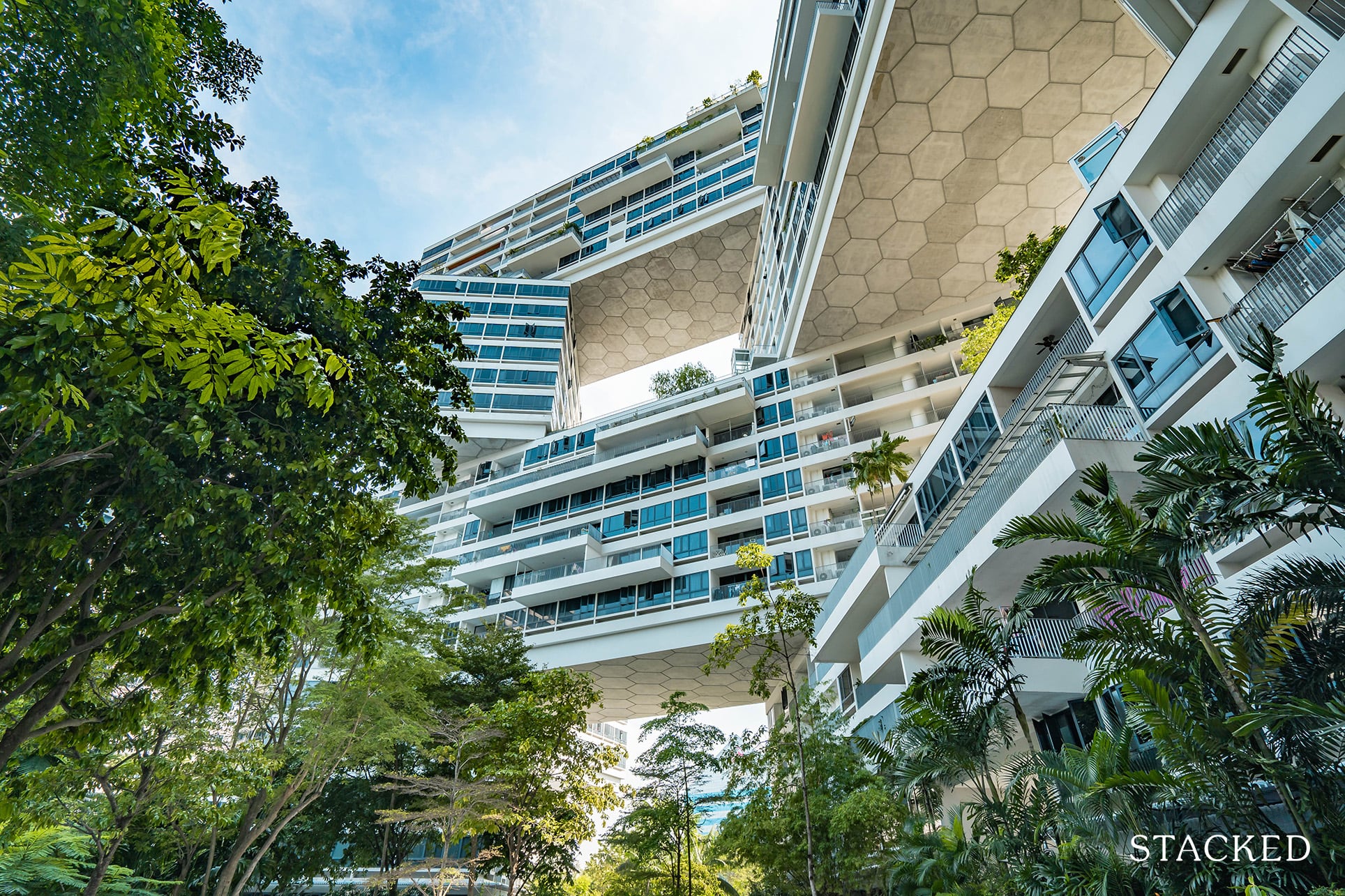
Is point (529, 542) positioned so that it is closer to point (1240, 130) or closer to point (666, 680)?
point (666, 680)

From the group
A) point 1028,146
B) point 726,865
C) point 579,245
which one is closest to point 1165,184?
point 1028,146

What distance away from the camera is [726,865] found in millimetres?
18922

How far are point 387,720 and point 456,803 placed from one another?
2682mm

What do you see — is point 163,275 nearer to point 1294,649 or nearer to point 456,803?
point 1294,649

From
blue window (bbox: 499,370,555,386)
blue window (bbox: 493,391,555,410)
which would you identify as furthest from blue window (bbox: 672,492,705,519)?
blue window (bbox: 499,370,555,386)

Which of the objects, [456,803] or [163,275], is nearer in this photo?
[163,275]

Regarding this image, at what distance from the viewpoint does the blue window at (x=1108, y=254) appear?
12.8 meters

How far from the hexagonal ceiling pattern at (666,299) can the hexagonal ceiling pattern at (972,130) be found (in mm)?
20450

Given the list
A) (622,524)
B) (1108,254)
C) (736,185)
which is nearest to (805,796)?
(1108,254)

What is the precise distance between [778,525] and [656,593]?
7515mm

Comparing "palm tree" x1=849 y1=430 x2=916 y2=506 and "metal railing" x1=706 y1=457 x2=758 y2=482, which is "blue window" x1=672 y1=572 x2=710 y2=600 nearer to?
"metal railing" x1=706 y1=457 x2=758 y2=482

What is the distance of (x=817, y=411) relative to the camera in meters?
Answer: 37.0

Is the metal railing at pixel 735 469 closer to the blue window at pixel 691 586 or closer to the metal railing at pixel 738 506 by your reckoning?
the metal railing at pixel 738 506

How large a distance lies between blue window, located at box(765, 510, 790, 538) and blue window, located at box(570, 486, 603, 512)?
11.8 m
